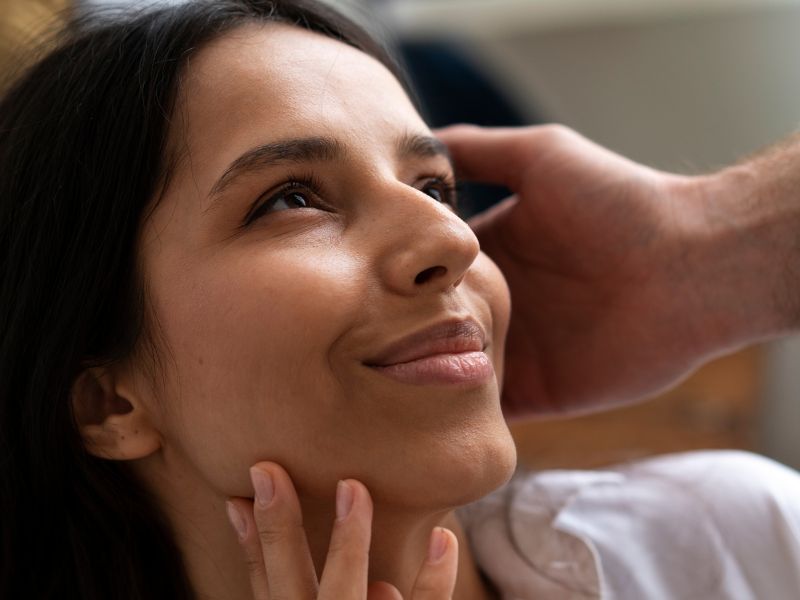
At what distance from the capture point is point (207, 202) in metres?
0.98

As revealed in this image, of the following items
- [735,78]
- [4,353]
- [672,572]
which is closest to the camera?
[4,353]

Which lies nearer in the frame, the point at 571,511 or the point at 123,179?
the point at 123,179

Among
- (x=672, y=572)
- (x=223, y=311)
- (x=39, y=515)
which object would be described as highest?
(x=223, y=311)

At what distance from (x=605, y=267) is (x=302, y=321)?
654 millimetres

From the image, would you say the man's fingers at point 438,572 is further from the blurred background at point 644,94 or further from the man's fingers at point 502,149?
the blurred background at point 644,94

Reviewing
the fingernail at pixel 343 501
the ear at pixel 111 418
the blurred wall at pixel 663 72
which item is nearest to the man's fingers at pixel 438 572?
the fingernail at pixel 343 501

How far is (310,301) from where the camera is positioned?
0.92m

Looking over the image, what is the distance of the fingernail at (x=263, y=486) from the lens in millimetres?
923

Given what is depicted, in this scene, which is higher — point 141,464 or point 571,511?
point 141,464

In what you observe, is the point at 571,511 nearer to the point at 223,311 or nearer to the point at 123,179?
the point at 223,311

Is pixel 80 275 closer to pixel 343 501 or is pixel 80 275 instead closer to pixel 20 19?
pixel 343 501

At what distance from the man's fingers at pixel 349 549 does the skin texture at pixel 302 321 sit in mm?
27

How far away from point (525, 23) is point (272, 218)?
2.40 metres

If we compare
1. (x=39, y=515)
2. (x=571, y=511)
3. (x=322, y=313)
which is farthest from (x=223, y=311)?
(x=571, y=511)
